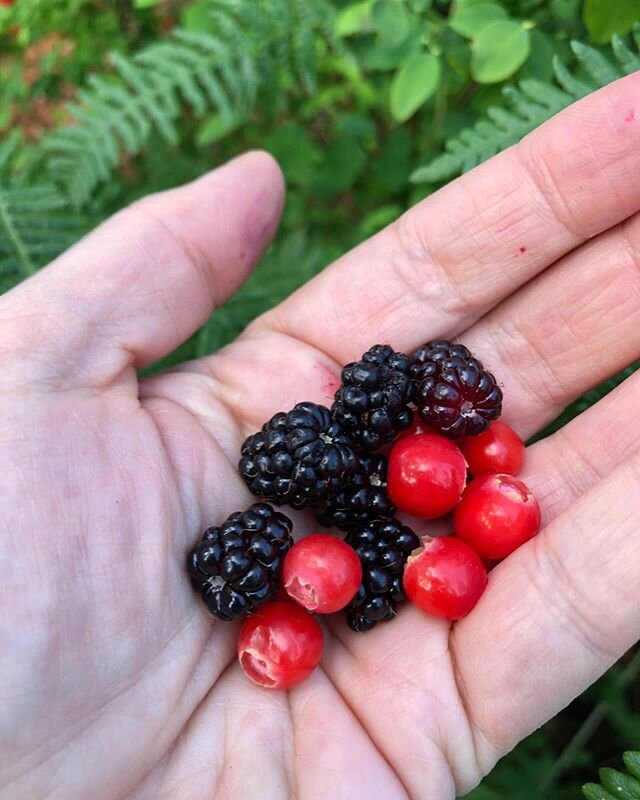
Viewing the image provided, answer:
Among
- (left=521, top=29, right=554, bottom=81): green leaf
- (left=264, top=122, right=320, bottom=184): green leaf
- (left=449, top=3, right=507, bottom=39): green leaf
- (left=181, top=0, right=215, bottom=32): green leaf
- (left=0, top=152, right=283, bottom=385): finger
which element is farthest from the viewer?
(left=264, top=122, right=320, bottom=184): green leaf

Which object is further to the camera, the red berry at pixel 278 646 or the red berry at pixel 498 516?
the red berry at pixel 498 516

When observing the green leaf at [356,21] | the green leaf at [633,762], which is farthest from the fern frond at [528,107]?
the green leaf at [633,762]

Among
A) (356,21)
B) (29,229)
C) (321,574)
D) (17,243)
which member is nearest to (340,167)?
(356,21)

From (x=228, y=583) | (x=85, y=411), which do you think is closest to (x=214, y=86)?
(x=85, y=411)

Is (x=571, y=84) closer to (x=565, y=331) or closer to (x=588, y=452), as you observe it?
(x=565, y=331)

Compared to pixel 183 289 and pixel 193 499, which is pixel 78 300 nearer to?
pixel 183 289

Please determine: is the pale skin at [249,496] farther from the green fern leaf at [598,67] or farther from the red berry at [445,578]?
the green fern leaf at [598,67]

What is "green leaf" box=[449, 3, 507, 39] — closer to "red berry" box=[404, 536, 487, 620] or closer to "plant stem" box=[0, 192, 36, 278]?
"red berry" box=[404, 536, 487, 620]

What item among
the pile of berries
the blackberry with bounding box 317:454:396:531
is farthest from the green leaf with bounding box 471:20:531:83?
the blackberry with bounding box 317:454:396:531
